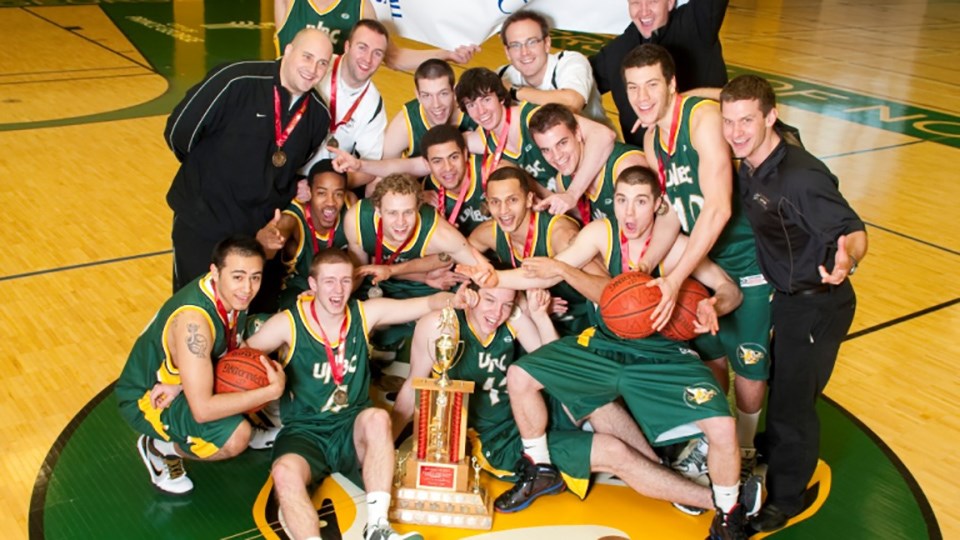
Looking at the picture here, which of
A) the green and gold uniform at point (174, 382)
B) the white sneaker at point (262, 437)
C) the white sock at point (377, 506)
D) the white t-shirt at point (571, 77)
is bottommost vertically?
the white sneaker at point (262, 437)

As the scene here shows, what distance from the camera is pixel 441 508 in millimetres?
4109

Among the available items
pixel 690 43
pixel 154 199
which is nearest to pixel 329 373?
pixel 690 43

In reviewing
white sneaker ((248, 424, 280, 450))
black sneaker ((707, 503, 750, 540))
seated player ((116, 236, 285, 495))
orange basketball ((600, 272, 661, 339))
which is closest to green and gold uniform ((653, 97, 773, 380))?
orange basketball ((600, 272, 661, 339))

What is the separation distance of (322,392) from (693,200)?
1844 mm

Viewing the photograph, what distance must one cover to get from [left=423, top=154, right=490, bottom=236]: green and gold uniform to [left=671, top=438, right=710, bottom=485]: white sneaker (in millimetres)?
1739

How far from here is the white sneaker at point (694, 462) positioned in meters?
4.45

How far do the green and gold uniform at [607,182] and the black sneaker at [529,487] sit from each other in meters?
1.39

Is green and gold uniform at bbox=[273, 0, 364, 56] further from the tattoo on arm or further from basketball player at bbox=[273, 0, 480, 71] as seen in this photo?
the tattoo on arm

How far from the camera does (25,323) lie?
5641mm

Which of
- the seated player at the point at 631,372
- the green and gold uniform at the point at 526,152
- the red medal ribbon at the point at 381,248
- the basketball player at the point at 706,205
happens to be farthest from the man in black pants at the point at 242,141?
the basketball player at the point at 706,205

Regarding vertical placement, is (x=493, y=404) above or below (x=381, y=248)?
below

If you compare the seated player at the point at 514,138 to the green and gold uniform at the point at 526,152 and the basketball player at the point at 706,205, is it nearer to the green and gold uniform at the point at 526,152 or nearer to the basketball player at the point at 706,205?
the green and gold uniform at the point at 526,152

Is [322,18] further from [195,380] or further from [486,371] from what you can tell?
[195,380]

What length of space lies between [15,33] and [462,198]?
1142 centimetres
